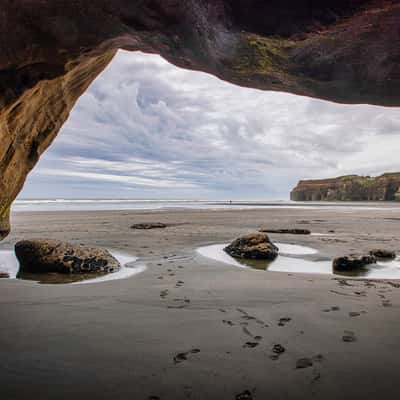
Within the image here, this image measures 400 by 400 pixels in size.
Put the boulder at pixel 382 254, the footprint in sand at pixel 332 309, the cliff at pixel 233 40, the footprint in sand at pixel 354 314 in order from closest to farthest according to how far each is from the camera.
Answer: the cliff at pixel 233 40 < the footprint in sand at pixel 354 314 < the footprint in sand at pixel 332 309 < the boulder at pixel 382 254

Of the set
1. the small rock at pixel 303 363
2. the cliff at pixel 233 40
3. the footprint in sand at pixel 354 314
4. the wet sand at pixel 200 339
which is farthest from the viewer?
the footprint in sand at pixel 354 314

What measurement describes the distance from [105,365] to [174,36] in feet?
11.4

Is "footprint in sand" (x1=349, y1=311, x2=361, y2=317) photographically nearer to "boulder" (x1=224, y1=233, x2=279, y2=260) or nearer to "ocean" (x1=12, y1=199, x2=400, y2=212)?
"boulder" (x1=224, y1=233, x2=279, y2=260)

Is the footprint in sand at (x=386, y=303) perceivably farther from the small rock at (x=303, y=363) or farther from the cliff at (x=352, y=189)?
the cliff at (x=352, y=189)

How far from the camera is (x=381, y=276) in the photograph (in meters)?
4.89

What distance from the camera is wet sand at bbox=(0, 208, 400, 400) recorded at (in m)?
1.96

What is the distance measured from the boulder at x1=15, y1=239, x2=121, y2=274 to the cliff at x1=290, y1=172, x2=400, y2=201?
78305 millimetres

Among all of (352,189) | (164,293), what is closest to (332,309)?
(164,293)

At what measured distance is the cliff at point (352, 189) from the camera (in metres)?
71.6

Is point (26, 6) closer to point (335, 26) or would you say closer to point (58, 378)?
point (335, 26)

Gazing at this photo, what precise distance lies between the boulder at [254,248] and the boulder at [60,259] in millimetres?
2837

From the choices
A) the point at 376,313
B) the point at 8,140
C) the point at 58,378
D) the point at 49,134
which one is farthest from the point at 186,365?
the point at 49,134

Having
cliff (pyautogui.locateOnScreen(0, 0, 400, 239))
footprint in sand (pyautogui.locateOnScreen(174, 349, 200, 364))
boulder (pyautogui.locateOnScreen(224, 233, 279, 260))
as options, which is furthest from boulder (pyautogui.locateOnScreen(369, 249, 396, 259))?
footprint in sand (pyautogui.locateOnScreen(174, 349, 200, 364))

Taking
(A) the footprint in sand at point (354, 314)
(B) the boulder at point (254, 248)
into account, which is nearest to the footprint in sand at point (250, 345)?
(A) the footprint in sand at point (354, 314)
